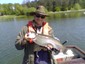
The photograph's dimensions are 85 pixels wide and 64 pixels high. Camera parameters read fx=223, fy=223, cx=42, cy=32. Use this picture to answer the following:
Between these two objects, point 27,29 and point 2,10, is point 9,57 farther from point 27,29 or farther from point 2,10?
point 2,10

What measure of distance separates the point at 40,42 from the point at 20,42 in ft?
1.24

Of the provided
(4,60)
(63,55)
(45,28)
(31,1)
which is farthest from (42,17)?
(31,1)

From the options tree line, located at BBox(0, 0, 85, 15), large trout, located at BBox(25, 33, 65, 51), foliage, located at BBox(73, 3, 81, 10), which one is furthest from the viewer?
tree line, located at BBox(0, 0, 85, 15)

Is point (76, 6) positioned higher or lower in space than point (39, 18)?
lower

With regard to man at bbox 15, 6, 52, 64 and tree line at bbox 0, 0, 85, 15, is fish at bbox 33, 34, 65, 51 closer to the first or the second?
man at bbox 15, 6, 52, 64

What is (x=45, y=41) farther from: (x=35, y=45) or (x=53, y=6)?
(x=53, y=6)

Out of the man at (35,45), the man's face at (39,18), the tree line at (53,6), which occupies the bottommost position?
the tree line at (53,6)

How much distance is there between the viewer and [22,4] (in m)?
135

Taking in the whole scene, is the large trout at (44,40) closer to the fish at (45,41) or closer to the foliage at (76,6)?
the fish at (45,41)

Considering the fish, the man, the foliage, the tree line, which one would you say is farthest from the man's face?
the foliage

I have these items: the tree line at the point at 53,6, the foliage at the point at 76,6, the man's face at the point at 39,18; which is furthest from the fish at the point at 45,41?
the foliage at the point at 76,6

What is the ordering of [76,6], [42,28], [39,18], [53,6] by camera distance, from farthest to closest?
[53,6]
[76,6]
[42,28]
[39,18]

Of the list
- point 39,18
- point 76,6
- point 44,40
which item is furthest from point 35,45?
point 76,6

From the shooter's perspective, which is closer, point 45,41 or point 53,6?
point 45,41
